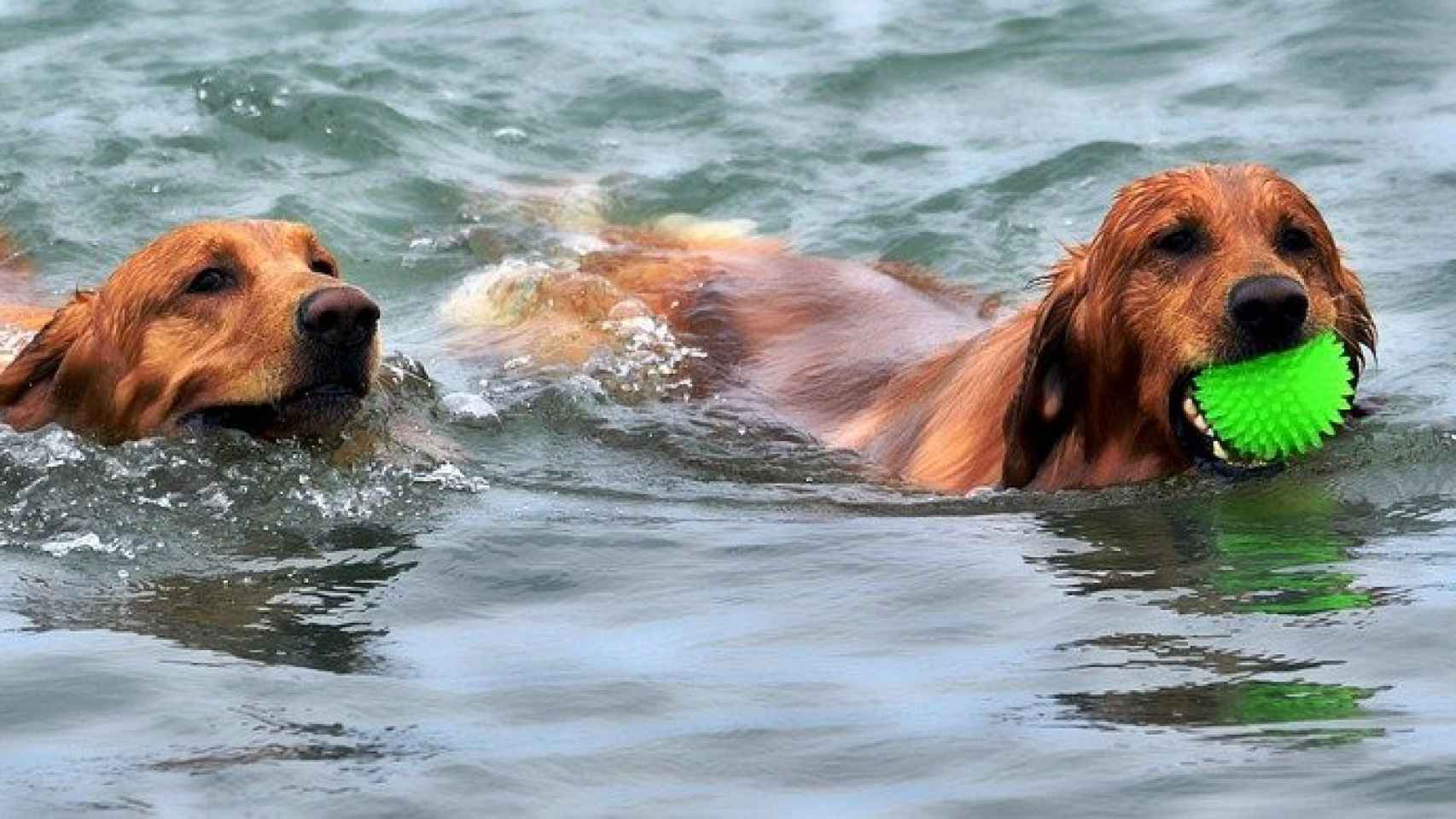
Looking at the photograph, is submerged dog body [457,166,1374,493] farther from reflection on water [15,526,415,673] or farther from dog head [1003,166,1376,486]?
reflection on water [15,526,415,673]

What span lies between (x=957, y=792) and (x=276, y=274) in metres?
3.59

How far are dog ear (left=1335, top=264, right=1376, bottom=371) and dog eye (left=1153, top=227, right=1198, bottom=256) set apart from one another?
42cm

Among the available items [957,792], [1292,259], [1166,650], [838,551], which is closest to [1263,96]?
[1292,259]

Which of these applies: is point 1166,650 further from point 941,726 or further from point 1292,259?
point 1292,259

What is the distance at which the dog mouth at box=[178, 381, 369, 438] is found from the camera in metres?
7.62

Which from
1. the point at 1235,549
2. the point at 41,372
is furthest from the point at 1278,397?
the point at 41,372

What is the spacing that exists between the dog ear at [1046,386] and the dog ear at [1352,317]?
0.66 m

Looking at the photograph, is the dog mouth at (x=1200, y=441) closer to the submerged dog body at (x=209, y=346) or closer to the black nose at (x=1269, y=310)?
the black nose at (x=1269, y=310)

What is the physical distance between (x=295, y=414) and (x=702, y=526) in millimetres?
1255

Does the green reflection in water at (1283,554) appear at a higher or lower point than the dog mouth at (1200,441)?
lower

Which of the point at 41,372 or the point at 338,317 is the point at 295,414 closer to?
the point at 338,317

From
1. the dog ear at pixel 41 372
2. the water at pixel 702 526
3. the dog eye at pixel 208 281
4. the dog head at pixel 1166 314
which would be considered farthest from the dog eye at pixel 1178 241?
the dog ear at pixel 41 372

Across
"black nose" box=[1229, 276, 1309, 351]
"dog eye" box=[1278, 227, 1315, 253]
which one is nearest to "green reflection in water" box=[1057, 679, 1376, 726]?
"black nose" box=[1229, 276, 1309, 351]

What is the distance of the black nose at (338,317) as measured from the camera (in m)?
7.53
